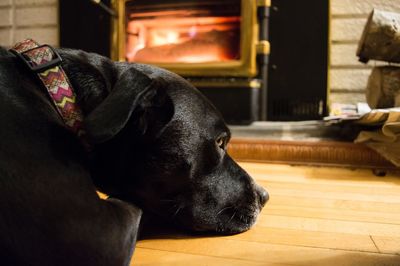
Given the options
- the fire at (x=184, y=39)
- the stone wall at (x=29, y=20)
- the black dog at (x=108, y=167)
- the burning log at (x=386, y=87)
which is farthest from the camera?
the stone wall at (x=29, y=20)

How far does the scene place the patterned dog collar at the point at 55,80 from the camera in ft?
2.90

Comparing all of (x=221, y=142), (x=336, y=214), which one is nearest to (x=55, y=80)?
(x=221, y=142)

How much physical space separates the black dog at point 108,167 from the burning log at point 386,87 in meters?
1.53

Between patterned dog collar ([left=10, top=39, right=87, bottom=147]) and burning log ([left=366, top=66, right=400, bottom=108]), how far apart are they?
6.57 feet

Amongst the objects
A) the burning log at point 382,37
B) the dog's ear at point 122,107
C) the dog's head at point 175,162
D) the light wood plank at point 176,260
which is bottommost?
the light wood plank at point 176,260

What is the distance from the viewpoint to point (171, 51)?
288 centimetres

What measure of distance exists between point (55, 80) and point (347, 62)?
99.4 inches

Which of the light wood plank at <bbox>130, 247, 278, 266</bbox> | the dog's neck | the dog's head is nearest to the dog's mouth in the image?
the dog's head

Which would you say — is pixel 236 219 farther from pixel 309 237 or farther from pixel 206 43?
pixel 206 43

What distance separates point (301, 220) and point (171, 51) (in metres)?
1.86

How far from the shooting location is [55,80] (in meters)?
0.90

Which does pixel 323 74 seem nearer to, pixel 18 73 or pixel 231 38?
pixel 231 38

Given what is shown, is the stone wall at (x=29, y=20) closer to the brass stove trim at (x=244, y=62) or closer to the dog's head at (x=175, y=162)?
the brass stove trim at (x=244, y=62)

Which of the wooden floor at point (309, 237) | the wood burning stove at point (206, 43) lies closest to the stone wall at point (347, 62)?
the wood burning stove at point (206, 43)
